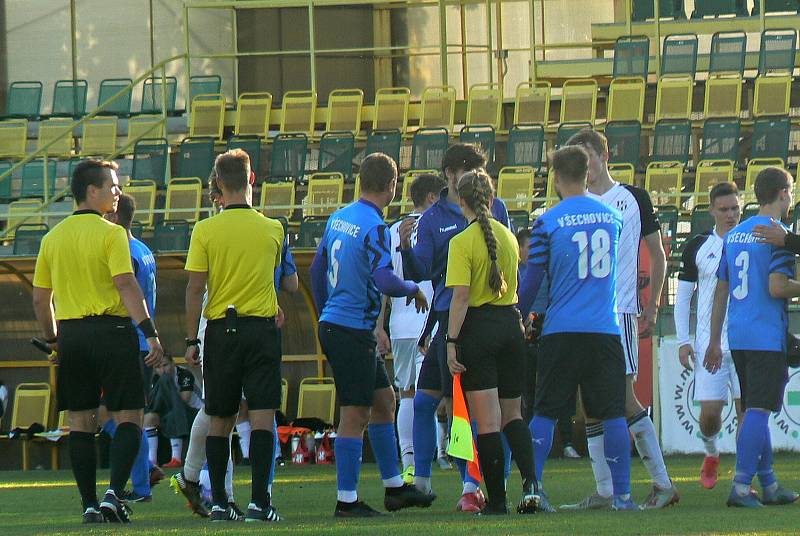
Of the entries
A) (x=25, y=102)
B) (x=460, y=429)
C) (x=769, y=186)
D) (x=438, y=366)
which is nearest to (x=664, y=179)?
(x=769, y=186)

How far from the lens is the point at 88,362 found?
820 centimetres

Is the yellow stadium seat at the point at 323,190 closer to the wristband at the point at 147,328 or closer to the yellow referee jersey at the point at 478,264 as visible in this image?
the wristband at the point at 147,328

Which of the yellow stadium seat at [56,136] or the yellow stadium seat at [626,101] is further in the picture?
the yellow stadium seat at [56,136]

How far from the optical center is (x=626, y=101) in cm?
2391

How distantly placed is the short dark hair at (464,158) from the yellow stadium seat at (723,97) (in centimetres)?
1542

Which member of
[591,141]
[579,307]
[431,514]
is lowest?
[431,514]

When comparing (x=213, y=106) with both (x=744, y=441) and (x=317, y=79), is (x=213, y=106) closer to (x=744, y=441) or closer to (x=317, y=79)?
(x=317, y=79)

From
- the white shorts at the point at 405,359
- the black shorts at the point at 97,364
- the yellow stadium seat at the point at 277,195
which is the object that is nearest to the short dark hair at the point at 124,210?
the black shorts at the point at 97,364

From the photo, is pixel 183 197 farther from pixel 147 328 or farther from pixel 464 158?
pixel 147 328

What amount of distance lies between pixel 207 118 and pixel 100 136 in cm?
199

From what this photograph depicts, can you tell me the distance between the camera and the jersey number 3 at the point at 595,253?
7.96 meters

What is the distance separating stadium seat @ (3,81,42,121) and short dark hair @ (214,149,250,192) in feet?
68.3

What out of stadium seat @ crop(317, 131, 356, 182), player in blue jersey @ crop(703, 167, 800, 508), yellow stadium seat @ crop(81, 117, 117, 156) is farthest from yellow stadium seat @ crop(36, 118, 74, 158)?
player in blue jersey @ crop(703, 167, 800, 508)

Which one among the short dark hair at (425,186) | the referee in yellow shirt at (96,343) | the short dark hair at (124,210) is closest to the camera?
the referee in yellow shirt at (96,343)
